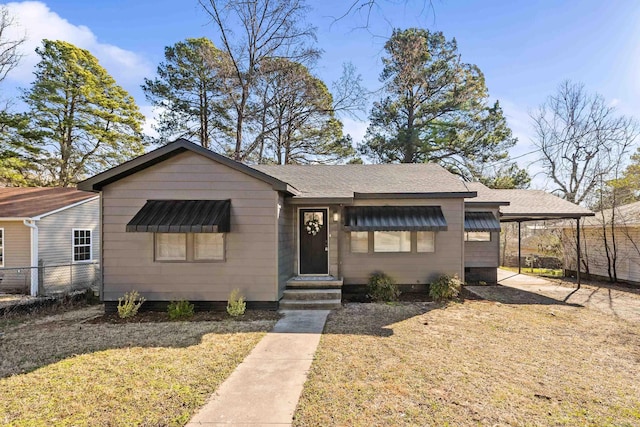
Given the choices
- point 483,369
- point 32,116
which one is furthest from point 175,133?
point 483,369

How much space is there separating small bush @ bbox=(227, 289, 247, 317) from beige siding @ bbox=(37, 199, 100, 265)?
324 inches

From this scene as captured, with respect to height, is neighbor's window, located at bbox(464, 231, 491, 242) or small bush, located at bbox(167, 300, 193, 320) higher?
neighbor's window, located at bbox(464, 231, 491, 242)

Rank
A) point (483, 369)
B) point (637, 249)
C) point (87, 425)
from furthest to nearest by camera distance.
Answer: point (637, 249)
point (483, 369)
point (87, 425)

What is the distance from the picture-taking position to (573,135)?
21.4 meters

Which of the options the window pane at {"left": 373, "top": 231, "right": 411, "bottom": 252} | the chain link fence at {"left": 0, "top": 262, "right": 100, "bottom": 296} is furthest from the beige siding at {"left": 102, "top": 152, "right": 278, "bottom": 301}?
the chain link fence at {"left": 0, "top": 262, "right": 100, "bottom": 296}

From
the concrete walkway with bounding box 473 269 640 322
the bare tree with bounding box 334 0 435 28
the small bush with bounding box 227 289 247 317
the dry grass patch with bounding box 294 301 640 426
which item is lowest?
the concrete walkway with bounding box 473 269 640 322

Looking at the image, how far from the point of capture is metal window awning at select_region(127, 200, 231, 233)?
6.86 meters

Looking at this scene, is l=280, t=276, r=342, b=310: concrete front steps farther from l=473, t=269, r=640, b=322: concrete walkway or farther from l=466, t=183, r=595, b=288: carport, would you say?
l=466, t=183, r=595, b=288: carport

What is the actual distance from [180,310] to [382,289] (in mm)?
5043

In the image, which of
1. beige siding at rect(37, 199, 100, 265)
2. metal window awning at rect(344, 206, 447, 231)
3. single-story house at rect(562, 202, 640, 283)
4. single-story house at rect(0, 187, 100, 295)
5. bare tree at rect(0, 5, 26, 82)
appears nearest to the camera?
metal window awning at rect(344, 206, 447, 231)

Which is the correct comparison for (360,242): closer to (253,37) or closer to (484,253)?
(484,253)

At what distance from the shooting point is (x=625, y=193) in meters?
13.5

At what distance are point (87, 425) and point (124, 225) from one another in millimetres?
5263

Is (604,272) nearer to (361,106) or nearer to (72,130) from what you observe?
(361,106)
